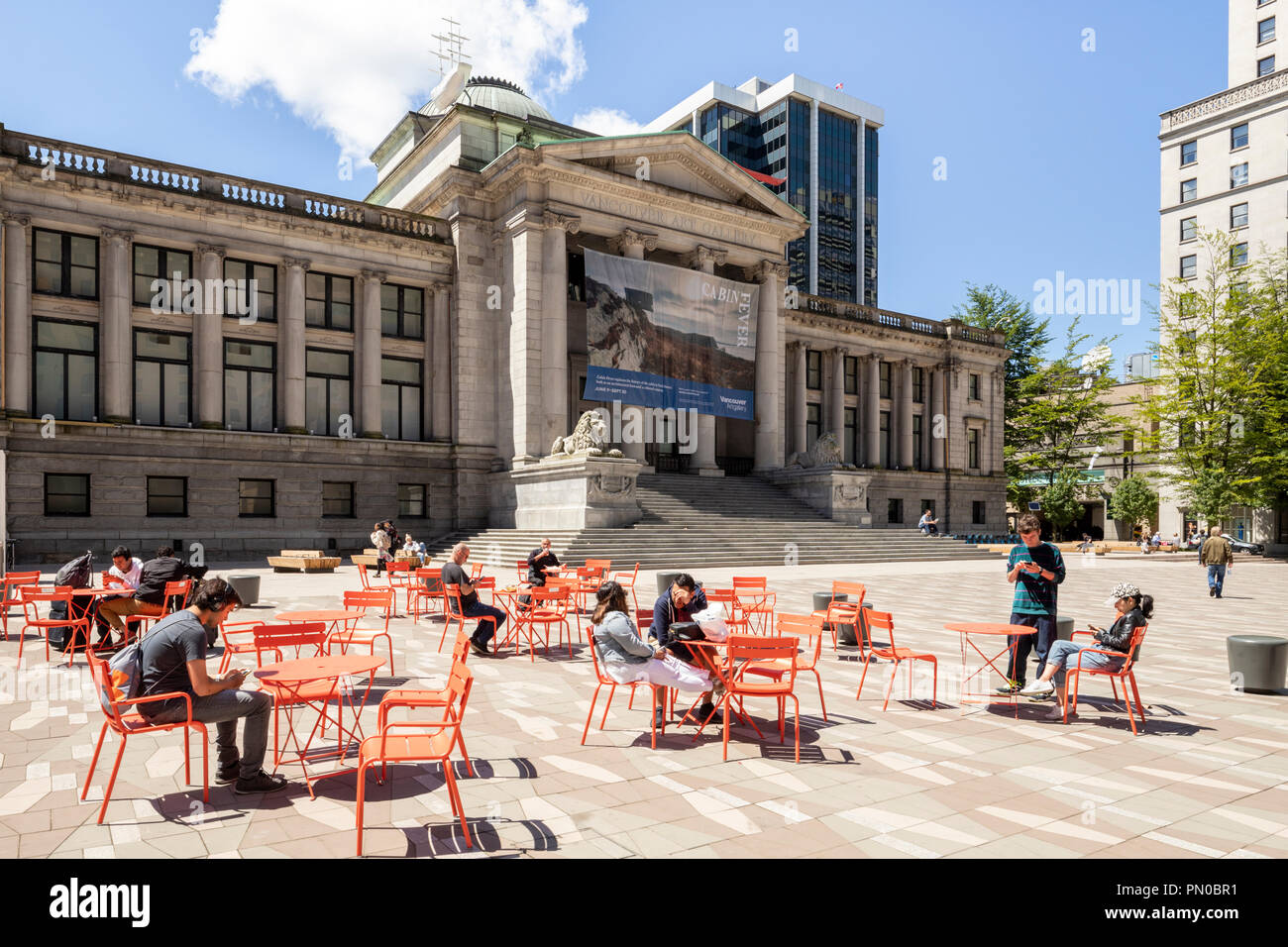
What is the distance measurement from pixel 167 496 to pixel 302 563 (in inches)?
326

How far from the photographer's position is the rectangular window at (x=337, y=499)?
3125cm

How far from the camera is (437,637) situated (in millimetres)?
12664

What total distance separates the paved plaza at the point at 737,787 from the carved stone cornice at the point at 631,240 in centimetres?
2736

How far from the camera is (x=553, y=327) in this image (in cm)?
3238

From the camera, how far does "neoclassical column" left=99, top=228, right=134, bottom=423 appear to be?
2736 cm

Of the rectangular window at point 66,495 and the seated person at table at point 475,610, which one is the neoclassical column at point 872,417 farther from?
the seated person at table at point 475,610

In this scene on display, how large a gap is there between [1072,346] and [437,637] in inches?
2134

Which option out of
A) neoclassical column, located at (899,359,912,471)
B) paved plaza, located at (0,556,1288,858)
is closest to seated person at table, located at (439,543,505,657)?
paved plaza, located at (0,556,1288,858)

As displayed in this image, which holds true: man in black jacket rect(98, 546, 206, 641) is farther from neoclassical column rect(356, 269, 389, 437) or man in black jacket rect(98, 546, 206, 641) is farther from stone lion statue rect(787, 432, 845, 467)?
stone lion statue rect(787, 432, 845, 467)

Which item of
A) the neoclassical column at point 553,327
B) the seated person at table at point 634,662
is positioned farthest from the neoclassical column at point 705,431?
the seated person at table at point 634,662

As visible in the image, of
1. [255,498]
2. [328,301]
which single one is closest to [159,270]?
[328,301]

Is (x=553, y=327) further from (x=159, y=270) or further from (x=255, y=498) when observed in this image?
(x=159, y=270)
